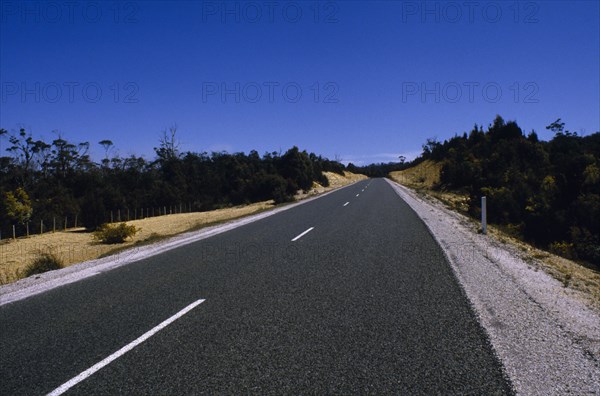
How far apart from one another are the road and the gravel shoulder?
230 millimetres

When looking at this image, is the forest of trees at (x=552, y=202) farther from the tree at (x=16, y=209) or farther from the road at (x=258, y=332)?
the tree at (x=16, y=209)

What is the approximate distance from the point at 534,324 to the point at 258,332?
321 cm

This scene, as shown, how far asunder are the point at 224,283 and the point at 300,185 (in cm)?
4680

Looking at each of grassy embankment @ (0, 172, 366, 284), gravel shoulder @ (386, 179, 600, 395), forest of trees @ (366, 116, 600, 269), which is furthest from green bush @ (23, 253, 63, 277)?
forest of trees @ (366, 116, 600, 269)

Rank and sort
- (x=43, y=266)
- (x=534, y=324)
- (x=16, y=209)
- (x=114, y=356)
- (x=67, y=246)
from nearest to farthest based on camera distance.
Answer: (x=114, y=356) < (x=534, y=324) < (x=43, y=266) < (x=67, y=246) < (x=16, y=209)

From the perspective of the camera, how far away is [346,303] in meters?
5.21

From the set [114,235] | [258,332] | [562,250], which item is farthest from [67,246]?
[562,250]

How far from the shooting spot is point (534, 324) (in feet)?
14.7

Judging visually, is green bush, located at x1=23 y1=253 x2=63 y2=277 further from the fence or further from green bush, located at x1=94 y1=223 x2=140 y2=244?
the fence

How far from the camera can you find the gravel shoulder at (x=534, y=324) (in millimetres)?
3240

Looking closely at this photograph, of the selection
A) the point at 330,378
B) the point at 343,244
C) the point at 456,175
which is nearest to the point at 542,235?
the point at 343,244

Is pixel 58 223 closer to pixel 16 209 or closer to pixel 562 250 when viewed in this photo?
pixel 16 209

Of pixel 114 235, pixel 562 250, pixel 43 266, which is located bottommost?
pixel 562 250

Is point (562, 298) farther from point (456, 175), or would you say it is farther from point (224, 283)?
point (456, 175)
